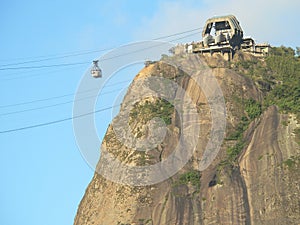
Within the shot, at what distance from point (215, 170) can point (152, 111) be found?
1087 cm

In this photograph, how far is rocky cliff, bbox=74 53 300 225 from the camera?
68000mm

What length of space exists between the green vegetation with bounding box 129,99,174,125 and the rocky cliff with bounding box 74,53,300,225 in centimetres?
11

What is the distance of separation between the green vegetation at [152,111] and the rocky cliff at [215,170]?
0.11 meters

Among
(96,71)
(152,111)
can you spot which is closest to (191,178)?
(152,111)

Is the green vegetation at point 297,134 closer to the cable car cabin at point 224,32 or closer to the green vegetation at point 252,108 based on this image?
the green vegetation at point 252,108

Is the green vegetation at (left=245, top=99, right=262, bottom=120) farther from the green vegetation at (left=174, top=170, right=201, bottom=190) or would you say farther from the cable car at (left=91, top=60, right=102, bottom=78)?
the cable car at (left=91, top=60, right=102, bottom=78)

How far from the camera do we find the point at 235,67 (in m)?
84.3

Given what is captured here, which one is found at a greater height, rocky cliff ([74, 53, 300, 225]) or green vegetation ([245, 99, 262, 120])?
green vegetation ([245, 99, 262, 120])

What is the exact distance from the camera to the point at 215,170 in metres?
72.8

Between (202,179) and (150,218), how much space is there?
6.98 m

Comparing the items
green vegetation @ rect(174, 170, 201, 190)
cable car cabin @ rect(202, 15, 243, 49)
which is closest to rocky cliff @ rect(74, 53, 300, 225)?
green vegetation @ rect(174, 170, 201, 190)

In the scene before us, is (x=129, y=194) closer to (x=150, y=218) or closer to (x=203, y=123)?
(x=150, y=218)

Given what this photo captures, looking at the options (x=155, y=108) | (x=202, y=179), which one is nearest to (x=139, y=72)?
(x=155, y=108)

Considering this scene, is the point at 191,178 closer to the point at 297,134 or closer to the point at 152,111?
the point at 152,111
